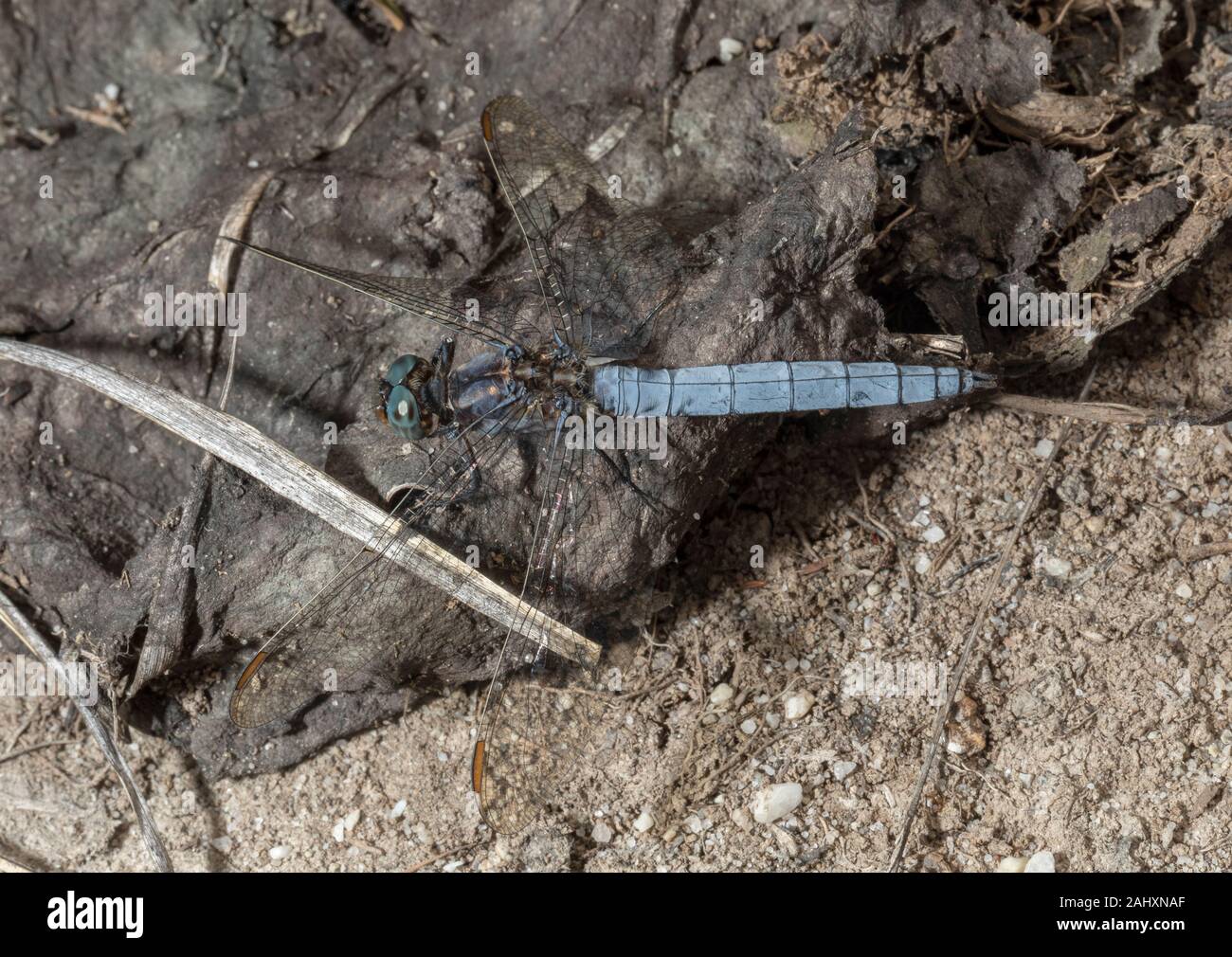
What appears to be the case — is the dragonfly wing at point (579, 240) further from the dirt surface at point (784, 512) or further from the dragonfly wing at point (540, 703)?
the dragonfly wing at point (540, 703)

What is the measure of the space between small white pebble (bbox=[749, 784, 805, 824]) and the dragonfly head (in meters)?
1.72

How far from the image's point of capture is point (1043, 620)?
11.5 ft

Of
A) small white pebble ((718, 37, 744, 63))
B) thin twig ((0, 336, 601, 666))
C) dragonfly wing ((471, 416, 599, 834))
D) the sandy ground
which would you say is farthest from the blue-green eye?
small white pebble ((718, 37, 744, 63))

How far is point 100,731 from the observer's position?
3.66 m

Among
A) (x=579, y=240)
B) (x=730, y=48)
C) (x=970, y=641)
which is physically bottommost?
(x=970, y=641)

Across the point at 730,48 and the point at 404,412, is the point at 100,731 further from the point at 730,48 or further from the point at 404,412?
the point at 730,48

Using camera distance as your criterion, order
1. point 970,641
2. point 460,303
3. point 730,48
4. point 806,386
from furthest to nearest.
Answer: point 730,48
point 460,303
point 970,641
point 806,386

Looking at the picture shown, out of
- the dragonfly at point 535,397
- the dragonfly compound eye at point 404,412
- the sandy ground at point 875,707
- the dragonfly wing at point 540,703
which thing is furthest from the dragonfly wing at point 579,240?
the sandy ground at point 875,707

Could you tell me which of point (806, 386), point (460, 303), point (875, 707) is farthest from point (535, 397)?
point (875, 707)

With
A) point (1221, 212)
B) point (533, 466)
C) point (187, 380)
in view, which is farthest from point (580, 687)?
point (1221, 212)

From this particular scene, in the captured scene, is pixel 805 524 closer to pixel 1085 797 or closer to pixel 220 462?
pixel 1085 797

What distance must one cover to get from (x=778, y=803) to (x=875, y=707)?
474mm

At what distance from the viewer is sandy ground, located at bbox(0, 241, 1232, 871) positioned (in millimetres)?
3318

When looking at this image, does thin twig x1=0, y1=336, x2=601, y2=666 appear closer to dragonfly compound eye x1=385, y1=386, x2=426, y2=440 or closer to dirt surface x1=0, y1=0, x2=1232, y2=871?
dirt surface x1=0, y1=0, x2=1232, y2=871
